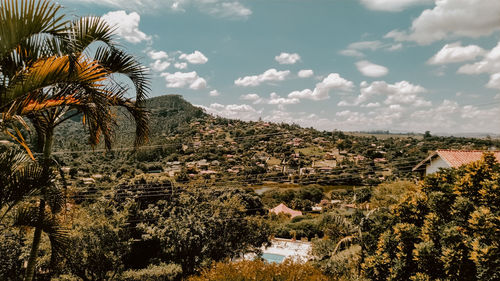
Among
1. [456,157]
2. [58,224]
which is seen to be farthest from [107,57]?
[456,157]

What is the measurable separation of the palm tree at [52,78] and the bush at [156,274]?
1072 cm

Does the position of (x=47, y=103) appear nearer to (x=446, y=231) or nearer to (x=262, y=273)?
(x=262, y=273)

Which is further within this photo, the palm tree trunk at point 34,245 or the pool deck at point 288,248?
the pool deck at point 288,248

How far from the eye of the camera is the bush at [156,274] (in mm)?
13422

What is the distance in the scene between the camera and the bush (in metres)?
13.4

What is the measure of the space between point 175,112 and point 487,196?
7404cm

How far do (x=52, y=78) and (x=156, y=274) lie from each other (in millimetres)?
13525

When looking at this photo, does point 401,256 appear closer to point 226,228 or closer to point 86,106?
point 86,106

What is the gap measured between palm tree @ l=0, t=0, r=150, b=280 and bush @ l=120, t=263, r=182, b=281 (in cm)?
1072

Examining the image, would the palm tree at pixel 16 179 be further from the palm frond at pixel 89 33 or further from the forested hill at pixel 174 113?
the forested hill at pixel 174 113

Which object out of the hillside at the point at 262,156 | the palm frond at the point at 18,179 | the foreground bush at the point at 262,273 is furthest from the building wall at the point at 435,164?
the palm frond at the point at 18,179

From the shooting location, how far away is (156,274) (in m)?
13.7

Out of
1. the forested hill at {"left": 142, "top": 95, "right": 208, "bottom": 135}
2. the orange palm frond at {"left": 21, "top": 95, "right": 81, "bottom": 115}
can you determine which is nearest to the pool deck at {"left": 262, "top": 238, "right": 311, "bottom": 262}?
the orange palm frond at {"left": 21, "top": 95, "right": 81, "bottom": 115}

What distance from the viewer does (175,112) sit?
246 feet
